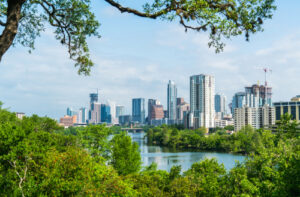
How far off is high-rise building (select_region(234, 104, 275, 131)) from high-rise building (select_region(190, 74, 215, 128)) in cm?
1787

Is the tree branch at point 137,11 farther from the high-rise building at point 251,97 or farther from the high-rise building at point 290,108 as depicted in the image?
the high-rise building at point 251,97

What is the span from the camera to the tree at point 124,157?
69.7 feet

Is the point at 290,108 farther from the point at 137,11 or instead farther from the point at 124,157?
the point at 137,11

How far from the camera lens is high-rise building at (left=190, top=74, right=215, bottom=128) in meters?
115

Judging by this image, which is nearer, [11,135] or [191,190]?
[11,135]

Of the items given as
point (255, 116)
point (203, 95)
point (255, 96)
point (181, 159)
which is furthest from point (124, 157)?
point (255, 96)

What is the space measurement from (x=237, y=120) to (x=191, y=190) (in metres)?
84.4

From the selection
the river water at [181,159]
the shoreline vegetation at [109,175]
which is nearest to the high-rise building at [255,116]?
the river water at [181,159]

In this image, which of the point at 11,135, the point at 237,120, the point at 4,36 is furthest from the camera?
the point at 237,120

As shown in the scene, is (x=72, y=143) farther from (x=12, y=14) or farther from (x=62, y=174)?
(x=12, y=14)

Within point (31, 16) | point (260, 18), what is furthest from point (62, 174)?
point (260, 18)

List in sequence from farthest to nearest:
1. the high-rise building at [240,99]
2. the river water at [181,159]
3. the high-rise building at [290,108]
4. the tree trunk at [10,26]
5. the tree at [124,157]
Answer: the high-rise building at [240,99], the high-rise building at [290,108], the river water at [181,159], the tree at [124,157], the tree trunk at [10,26]

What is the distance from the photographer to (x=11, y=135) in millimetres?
10844

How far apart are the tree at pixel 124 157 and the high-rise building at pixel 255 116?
231ft
